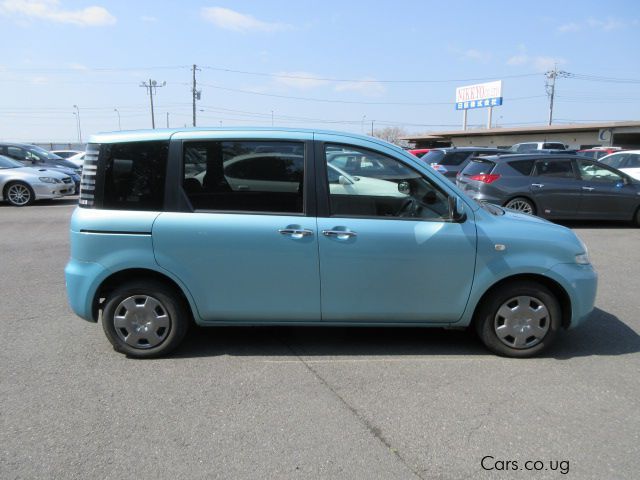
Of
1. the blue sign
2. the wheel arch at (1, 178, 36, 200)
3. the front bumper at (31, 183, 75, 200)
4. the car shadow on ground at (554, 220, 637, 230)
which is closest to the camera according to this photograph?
the car shadow on ground at (554, 220, 637, 230)

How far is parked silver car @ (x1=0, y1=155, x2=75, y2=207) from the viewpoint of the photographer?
13414 millimetres

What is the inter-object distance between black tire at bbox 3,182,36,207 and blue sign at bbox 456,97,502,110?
59.7 metres

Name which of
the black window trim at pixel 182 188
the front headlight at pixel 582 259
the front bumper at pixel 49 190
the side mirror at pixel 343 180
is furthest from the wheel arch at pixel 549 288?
the front bumper at pixel 49 190

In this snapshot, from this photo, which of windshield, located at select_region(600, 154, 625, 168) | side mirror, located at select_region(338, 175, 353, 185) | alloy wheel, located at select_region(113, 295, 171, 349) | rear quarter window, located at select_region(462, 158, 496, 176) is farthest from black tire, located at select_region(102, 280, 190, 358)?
windshield, located at select_region(600, 154, 625, 168)

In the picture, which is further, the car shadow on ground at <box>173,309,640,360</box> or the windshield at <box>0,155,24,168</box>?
the windshield at <box>0,155,24,168</box>

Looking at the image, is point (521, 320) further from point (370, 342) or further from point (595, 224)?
point (595, 224)

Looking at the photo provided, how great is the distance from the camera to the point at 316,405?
10.9 ft

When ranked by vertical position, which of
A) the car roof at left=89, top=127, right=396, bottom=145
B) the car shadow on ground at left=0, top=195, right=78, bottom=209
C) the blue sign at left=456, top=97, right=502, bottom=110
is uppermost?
the blue sign at left=456, top=97, right=502, bottom=110

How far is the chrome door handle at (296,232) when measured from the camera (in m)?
3.79

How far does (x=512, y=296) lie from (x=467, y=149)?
41.2 feet

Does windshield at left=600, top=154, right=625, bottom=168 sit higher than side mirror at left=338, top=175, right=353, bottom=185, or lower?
higher

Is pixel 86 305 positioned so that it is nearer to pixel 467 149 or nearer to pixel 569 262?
pixel 569 262

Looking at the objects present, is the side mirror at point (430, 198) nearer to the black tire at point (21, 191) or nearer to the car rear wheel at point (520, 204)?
the car rear wheel at point (520, 204)

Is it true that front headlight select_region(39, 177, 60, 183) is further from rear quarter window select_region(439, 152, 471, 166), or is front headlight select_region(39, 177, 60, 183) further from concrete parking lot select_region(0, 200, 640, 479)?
rear quarter window select_region(439, 152, 471, 166)
